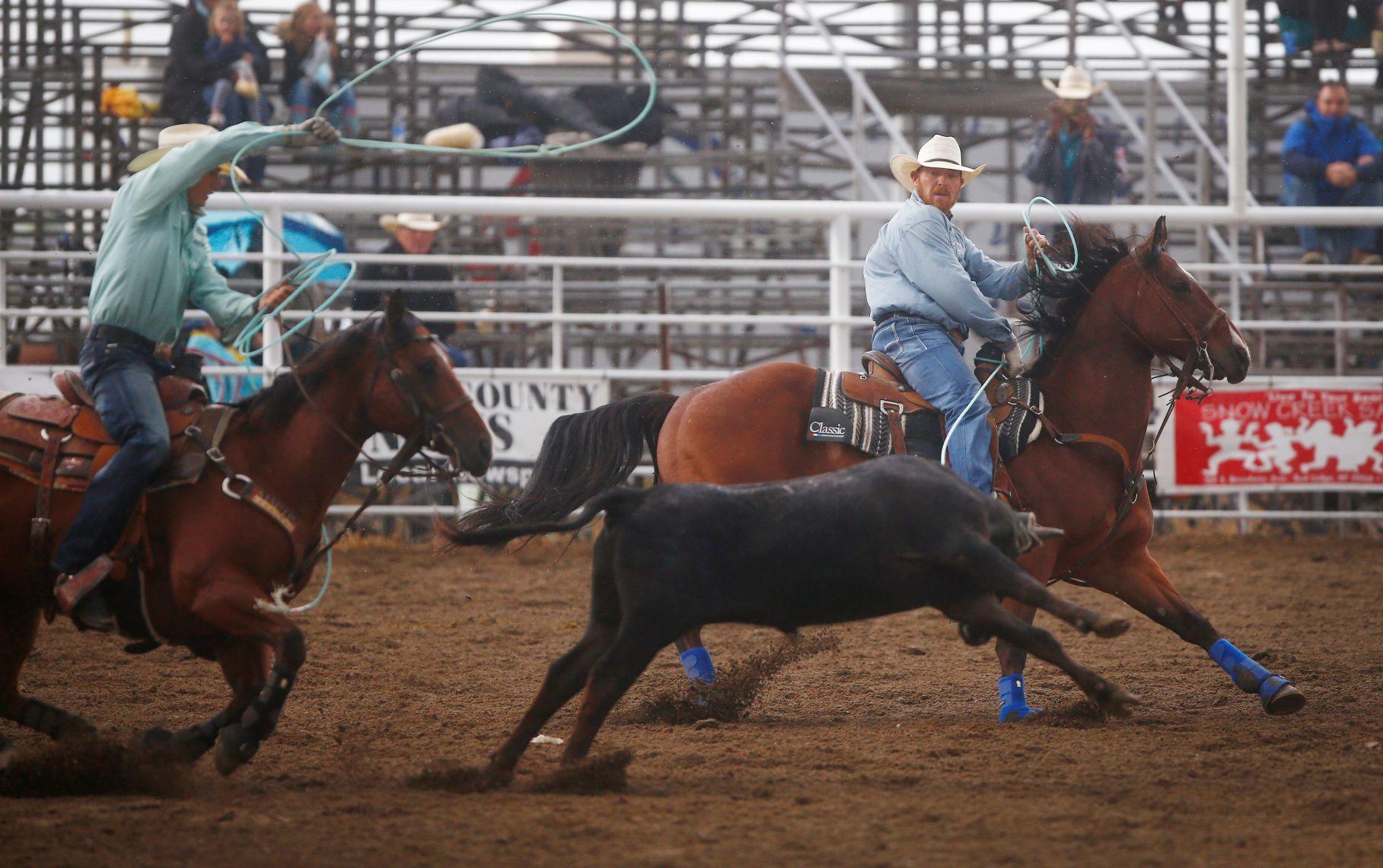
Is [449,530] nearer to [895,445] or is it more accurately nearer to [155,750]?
[155,750]

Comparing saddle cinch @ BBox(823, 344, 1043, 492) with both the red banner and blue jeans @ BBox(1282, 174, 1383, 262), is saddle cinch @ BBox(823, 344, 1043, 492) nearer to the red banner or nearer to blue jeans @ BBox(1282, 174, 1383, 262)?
the red banner

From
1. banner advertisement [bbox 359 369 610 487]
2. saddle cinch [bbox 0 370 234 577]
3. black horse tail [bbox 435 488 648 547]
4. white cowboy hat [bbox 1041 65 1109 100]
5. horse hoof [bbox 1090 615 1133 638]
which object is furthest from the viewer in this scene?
white cowboy hat [bbox 1041 65 1109 100]

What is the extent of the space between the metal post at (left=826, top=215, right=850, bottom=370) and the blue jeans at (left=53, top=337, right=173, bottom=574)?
4.96 m

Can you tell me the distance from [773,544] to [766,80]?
1070 cm

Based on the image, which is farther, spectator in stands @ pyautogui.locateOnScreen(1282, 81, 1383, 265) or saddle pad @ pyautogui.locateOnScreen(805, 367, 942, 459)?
spectator in stands @ pyautogui.locateOnScreen(1282, 81, 1383, 265)

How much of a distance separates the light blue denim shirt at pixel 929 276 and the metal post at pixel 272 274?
4137mm

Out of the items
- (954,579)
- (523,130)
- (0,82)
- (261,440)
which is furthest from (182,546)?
(0,82)

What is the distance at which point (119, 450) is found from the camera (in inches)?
170

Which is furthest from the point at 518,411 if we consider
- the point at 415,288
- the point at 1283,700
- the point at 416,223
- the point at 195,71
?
the point at 1283,700

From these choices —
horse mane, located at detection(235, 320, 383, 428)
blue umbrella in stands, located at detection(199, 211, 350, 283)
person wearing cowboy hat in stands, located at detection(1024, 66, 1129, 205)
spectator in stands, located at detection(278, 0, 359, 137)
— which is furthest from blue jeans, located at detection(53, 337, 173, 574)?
person wearing cowboy hat in stands, located at detection(1024, 66, 1129, 205)

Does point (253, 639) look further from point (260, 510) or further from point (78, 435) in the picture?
point (78, 435)

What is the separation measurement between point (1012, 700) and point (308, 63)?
28.2 ft

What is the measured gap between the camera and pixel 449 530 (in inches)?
164

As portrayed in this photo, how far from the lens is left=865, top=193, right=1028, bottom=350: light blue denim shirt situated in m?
5.36
